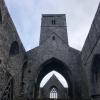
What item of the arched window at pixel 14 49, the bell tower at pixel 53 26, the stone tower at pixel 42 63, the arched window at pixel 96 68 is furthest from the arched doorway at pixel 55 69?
the bell tower at pixel 53 26

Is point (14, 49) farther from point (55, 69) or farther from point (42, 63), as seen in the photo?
point (55, 69)

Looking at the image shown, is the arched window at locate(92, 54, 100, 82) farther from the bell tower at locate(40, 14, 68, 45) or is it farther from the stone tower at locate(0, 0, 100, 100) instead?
the bell tower at locate(40, 14, 68, 45)

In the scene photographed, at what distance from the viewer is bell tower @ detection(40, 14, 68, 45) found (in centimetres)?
2358

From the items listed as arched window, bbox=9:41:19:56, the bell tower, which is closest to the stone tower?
arched window, bbox=9:41:19:56

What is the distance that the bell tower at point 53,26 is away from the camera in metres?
23.6

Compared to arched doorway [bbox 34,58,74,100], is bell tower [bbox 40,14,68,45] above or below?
above

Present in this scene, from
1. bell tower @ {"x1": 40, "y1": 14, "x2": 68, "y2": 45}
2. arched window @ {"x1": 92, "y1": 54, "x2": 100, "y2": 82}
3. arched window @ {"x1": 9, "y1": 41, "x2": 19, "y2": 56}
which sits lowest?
arched window @ {"x1": 92, "y1": 54, "x2": 100, "y2": 82}

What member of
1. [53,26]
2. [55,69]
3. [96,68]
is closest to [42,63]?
[55,69]

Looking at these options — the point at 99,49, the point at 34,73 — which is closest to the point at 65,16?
the point at 34,73

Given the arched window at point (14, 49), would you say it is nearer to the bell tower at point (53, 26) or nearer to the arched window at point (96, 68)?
A: the arched window at point (96, 68)

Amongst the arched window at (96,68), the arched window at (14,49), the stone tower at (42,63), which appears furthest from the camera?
the arched window at (14,49)

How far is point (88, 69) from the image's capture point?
1260cm

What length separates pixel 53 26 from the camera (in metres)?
24.3

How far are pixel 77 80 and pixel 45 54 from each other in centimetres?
341
